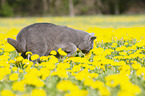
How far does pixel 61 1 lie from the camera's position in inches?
1165

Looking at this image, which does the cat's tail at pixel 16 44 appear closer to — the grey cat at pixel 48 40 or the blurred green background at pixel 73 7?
the grey cat at pixel 48 40

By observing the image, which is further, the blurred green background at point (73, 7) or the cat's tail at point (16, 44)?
the blurred green background at point (73, 7)

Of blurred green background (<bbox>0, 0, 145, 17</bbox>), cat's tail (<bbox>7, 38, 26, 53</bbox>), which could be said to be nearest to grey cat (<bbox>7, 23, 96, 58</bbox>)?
cat's tail (<bbox>7, 38, 26, 53</bbox>)

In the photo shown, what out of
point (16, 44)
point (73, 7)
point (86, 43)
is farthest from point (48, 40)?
point (73, 7)

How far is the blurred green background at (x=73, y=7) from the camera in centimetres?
2911

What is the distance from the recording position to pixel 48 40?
291 centimetres

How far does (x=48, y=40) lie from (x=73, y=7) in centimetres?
2769

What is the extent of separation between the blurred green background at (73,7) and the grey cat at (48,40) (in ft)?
84.7

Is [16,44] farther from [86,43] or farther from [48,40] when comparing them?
[86,43]

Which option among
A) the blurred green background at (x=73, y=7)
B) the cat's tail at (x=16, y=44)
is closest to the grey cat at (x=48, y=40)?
the cat's tail at (x=16, y=44)

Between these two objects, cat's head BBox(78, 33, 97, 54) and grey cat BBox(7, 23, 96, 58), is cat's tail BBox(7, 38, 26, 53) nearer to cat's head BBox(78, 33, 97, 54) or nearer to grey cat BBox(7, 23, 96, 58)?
grey cat BBox(7, 23, 96, 58)

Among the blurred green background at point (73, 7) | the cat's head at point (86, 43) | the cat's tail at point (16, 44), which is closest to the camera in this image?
the cat's tail at point (16, 44)

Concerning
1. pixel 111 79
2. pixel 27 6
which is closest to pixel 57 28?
pixel 111 79

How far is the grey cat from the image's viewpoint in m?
2.74
